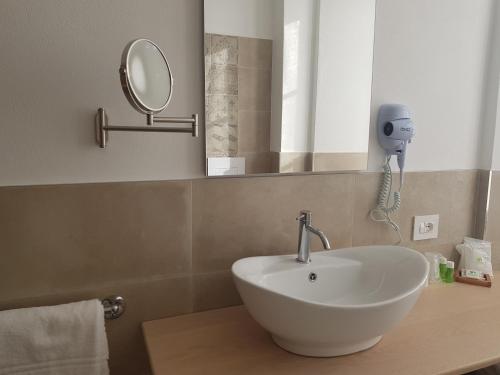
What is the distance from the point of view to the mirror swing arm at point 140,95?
2.81 ft

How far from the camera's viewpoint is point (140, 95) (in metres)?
0.89

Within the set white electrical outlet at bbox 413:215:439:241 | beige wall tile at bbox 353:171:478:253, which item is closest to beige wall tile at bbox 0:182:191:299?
beige wall tile at bbox 353:171:478:253

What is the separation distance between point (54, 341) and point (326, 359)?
2.18 feet

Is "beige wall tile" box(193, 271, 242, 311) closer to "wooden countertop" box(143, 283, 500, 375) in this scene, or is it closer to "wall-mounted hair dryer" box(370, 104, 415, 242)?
"wooden countertop" box(143, 283, 500, 375)

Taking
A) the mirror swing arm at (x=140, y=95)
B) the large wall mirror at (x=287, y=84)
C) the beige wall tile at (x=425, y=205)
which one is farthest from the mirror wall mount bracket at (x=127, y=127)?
the beige wall tile at (x=425, y=205)

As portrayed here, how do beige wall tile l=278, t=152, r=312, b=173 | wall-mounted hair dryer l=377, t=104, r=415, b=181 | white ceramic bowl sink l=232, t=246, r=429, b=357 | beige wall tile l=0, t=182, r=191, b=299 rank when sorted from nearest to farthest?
white ceramic bowl sink l=232, t=246, r=429, b=357, beige wall tile l=0, t=182, r=191, b=299, beige wall tile l=278, t=152, r=312, b=173, wall-mounted hair dryer l=377, t=104, r=415, b=181

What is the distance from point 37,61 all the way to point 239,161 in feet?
1.96

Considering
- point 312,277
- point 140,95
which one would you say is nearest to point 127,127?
point 140,95

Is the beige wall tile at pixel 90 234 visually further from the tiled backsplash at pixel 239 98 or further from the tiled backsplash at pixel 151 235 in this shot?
the tiled backsplash at pixel 239 98

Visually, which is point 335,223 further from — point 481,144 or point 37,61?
point 37,61

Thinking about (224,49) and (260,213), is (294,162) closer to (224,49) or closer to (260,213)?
(260,213)

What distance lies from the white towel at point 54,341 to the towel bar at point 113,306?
0.10 meters

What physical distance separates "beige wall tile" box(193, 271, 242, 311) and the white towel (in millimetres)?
307

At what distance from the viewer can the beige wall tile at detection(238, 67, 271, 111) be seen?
3.84ft
